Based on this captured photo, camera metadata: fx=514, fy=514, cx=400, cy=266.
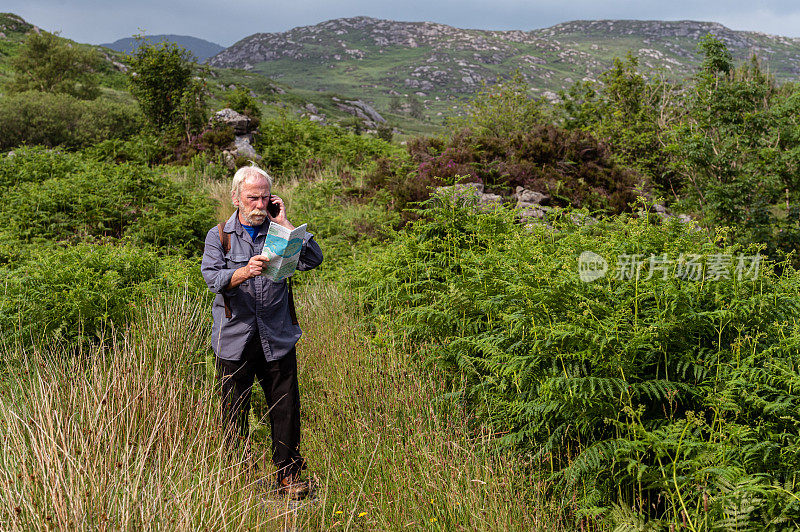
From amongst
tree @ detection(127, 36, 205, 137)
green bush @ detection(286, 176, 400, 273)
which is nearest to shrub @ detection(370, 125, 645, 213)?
green bush @ detection(286, 176, 400, 273)

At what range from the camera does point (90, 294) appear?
4766 mm

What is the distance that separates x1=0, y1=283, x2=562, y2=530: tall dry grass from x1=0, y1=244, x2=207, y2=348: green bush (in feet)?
0.84

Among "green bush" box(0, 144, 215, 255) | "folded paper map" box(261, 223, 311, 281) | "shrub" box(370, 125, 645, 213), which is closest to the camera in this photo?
"folded paper map" box(261, 223, 311, 281)

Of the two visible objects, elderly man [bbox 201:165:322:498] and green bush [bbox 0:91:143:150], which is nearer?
elderly man [bbox 201:165:322:498]

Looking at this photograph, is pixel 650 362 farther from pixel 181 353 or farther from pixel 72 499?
pixel 181 353

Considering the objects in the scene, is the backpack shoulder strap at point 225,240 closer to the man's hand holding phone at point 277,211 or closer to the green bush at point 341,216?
the man's hand holding phone at point 277,211

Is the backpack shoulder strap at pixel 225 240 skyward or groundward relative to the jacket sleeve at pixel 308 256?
skyward

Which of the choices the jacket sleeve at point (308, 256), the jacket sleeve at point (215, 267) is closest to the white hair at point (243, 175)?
the jacket sleeve at point (215, 267)

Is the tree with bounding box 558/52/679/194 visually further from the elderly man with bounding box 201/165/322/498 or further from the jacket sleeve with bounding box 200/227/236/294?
the jacket sleeve with bounding box 200/227/236/294

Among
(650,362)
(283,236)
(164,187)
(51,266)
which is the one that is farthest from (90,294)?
(164,187)

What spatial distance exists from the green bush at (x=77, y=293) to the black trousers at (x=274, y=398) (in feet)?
5.28

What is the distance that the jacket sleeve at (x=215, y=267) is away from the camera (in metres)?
3.03

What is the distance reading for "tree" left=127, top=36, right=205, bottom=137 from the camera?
15.9 m

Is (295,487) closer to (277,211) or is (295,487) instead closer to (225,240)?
(225,240)
